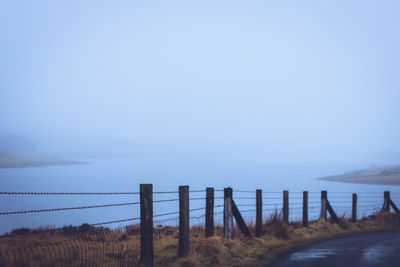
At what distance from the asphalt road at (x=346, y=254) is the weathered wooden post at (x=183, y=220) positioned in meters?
2.22

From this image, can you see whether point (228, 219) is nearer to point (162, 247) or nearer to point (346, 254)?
point (162, 247)

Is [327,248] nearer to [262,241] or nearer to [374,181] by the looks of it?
[262,241]

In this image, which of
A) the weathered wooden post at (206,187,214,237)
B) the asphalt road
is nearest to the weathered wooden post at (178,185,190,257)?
the weathered wooden post at (206,187,214,237)

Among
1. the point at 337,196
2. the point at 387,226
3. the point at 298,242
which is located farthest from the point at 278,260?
the point at 337,196

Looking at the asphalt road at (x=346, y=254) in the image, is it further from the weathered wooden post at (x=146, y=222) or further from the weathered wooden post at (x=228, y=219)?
the weathered wooden post at (x=146, y=222)

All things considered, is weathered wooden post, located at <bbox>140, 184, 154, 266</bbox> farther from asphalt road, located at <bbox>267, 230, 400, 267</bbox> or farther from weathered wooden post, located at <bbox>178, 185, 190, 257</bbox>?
asphalt road, located at <bbox>267, 230, 400, 267</bbox>

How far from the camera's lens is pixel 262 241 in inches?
583

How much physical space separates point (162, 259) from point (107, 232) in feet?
18.3

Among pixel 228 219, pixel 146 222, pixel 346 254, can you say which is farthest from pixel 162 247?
pixel 346 254

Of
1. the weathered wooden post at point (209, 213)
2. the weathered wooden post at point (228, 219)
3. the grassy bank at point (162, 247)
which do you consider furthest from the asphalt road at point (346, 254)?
the weathered wooden post at point (209, 213)

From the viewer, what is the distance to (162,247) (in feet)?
41.2

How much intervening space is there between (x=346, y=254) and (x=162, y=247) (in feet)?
16.8

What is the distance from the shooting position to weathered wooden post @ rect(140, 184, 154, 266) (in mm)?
9820

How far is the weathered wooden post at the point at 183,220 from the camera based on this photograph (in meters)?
11.2
